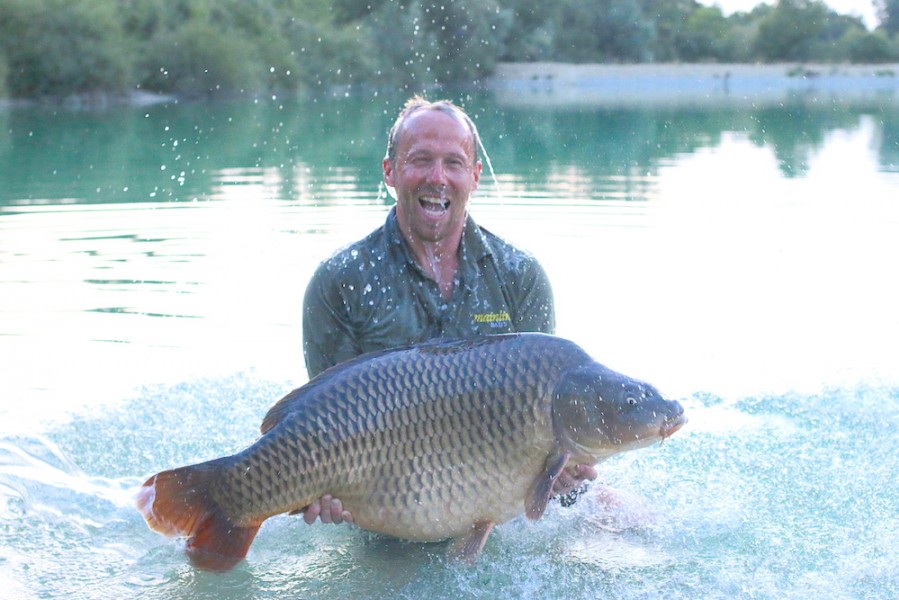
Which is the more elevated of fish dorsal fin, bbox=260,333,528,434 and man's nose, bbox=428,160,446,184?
man's nose, bbox=428,160,446,184

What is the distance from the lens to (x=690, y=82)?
5491 cm

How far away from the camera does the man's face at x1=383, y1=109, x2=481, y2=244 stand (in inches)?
159

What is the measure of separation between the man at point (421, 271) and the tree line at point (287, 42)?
3633cm

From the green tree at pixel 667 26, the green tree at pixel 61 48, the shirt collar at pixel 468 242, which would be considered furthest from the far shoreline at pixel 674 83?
the shirt collar at pixel 468 242

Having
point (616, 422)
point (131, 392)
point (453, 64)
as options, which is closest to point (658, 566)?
point (616, 422)

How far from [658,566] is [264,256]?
689 cm

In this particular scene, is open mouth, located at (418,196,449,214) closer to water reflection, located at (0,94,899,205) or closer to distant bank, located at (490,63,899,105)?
water reflection, located at (0,94,899,205)

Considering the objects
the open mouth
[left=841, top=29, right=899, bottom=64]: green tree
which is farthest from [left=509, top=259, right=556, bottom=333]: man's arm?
[left=841, top=29, right=899, bottom=64]: green tree

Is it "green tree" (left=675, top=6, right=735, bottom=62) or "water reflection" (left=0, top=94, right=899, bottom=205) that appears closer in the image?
"water reflection" (left=0, top=94, right=899, bottom=205)

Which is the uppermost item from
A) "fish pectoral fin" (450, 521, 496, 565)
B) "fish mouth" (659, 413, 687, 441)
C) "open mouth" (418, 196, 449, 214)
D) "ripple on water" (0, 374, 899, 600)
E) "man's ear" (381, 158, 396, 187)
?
"man's ear" (381, 158, 396, 187)

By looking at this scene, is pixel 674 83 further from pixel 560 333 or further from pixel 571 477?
pixel 571 477

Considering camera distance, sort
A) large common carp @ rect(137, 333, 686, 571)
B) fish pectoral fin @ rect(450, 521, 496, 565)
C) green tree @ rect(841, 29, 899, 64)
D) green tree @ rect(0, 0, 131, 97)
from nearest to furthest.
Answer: large common carp @ rect(137, 333, 686, 571)
fish pectoral fin @ rect(450, 521, 496, 565)
green tree @ rect(0, 0, 131, 97)
green tree @ rect(841, 29, 899, 64)

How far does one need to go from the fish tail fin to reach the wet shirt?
863 mm

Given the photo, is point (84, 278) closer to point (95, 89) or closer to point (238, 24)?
point (95, 89)
